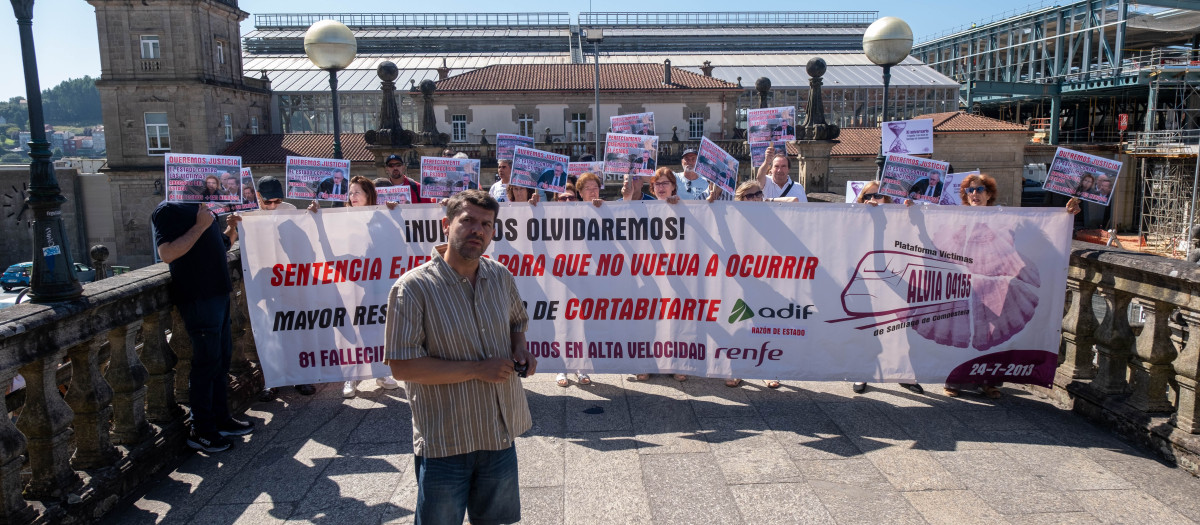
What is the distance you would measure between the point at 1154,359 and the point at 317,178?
19.9 feet

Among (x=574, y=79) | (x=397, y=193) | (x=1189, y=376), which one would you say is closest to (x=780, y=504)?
(x=1189, y=376)

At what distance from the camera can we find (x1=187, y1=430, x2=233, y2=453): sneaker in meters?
4.80

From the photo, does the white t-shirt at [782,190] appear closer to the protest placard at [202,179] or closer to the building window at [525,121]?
the protest placard at [202,179]

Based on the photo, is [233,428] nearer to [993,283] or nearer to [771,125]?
[993,283]

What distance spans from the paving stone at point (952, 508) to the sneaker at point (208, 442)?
4121 millimetres

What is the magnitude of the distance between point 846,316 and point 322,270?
390 cm

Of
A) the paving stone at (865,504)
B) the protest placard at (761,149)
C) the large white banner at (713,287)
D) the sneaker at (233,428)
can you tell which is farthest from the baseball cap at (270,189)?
the protest placard at (761,149)

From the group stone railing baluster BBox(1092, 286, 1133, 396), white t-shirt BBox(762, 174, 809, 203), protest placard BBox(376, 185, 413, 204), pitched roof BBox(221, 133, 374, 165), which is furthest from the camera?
pitched roof BBox(221, 133, 374, 165)

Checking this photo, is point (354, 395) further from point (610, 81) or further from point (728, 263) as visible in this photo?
point (610, 81)

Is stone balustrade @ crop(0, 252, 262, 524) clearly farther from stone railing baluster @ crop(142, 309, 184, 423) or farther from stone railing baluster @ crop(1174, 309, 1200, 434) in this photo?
stone railing baluster @ crop(1174, 309, 1200, 434)

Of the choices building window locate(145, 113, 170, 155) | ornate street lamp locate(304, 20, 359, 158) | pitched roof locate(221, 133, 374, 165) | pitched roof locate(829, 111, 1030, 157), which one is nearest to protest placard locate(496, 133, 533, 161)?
ornate street lamp locate(304, 20, 359, 158)

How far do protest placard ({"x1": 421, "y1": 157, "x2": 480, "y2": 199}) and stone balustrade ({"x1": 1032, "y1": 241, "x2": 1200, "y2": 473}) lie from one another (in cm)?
491

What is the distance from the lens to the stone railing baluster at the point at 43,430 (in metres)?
3.66

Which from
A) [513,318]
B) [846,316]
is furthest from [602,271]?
[513,318]
